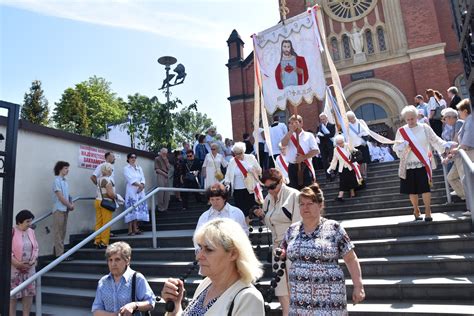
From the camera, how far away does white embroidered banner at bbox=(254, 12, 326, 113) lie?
21.8ft

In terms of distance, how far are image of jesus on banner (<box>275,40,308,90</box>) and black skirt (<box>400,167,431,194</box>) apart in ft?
8.14

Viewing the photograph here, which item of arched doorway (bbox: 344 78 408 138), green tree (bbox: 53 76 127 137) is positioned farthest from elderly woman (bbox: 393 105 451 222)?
green tree (bbox: 53 76 127 137)

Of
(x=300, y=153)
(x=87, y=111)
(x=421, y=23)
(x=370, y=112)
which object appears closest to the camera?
(x=300, y=153)

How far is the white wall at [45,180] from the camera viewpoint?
740cm

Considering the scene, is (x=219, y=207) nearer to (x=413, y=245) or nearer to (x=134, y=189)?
(x=413, y=245)

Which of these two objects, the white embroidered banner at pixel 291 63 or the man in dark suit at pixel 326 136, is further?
the man in dark suit at pixel 326 136

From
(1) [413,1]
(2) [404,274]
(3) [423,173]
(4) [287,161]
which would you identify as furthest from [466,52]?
(1) [413,1]

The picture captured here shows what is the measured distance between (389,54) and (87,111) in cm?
3258

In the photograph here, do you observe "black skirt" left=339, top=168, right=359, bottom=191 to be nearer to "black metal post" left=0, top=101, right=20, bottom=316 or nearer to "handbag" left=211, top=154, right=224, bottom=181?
"handbag" left=211, top=154, right=224, bottom=181

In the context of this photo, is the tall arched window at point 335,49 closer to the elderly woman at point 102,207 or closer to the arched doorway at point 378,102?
the arched doorway at point 378,102

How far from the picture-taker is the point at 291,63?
22.0 ft

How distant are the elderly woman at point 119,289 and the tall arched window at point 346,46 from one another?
21.5 m

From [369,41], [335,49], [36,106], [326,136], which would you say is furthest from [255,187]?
[36,106]

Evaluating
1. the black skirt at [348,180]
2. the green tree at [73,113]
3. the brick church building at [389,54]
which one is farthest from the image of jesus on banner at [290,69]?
the green tree at [73,113]
